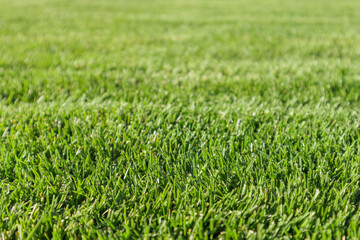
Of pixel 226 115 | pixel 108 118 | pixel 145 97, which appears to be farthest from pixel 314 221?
pixel 145 97

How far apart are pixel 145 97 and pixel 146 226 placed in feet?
4.40

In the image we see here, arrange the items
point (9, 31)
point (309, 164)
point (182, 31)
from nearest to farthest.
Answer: point (309, 164), point (9, 31), point (182, 31)

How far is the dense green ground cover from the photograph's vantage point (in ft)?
4.15

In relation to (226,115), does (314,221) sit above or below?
below

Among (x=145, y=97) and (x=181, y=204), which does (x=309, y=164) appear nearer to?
(x=181, y=204)

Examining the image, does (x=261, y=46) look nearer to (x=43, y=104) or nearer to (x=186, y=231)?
(x=43, y=104)

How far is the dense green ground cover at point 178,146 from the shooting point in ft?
4.15

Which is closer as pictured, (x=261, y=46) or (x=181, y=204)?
(x=181, y=204)

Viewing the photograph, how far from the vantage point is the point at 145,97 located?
7.80 feet

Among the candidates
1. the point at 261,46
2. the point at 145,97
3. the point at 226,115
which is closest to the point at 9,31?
the point at 145,97

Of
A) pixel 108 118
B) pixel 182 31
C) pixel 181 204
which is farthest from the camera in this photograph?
pixel 182 31

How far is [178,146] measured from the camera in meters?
1.74

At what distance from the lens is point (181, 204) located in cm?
133

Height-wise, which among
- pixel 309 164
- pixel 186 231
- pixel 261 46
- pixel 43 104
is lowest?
pixel 186 231
